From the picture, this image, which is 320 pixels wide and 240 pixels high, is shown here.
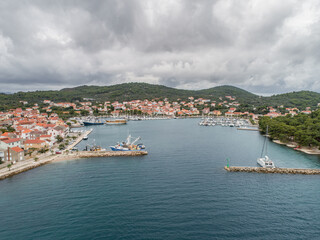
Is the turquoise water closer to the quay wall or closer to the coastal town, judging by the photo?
the quay wall

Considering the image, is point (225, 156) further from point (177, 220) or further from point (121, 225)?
point (121, 225)

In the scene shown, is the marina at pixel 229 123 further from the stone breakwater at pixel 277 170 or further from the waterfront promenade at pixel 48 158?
the waterfront promenade at pixel 48 158

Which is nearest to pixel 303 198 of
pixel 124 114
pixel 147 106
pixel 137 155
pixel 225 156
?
pixel 225 156

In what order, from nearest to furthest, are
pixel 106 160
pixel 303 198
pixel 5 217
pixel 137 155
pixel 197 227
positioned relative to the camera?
pixel 197 227 < pixel 5 217 < pixel 303 198 < pixel 106 160 < pixel 137 155

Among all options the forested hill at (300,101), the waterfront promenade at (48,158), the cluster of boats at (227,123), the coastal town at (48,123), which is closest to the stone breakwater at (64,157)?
the waterfront promenade at (48,158)

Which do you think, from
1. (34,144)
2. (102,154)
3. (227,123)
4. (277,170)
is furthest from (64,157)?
(227,123)

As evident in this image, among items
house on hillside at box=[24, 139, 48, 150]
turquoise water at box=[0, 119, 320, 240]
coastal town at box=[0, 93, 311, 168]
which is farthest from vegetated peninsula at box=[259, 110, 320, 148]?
house on hillside at box=[24, 139, 48, 150]

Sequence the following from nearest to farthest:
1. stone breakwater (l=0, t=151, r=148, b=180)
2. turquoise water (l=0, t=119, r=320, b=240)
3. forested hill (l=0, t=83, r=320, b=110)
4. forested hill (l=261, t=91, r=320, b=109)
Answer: turquoise water (l=0, t=119, r=320, b=240)
stone breakwater (l=0, t=151, r=148, b=180)
forested hill (l=0, t=83, r=320, b=110)
forested hill (l=261, t=91, r=320, b=109)

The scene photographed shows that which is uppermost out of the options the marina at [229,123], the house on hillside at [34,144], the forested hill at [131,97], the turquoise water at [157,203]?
the forested hill at [131,97]
